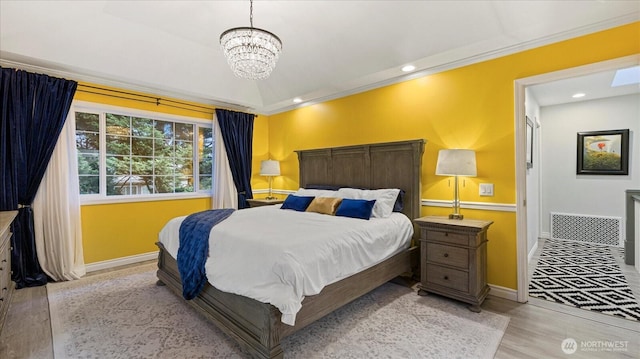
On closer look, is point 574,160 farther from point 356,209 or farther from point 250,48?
point 250,48

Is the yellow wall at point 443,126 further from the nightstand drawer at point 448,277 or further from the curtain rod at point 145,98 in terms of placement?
the nightstand drawer at point 448,277

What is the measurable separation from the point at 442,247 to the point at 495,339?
34.1 inches

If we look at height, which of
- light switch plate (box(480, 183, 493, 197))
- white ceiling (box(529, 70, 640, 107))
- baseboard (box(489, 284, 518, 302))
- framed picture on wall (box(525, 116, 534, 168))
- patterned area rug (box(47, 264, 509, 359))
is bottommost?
patterned area rug (box(47, 264, 509, 359))

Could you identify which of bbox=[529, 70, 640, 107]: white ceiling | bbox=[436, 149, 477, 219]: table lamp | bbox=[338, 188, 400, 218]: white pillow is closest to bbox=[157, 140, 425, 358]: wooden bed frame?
bbox=[338, 188, 400, 218]: white pillow

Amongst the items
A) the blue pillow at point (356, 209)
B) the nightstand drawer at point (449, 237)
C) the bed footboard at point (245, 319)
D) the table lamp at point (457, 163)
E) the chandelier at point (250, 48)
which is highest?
the chandelier at point (250, 48)

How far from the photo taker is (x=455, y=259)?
2.73 meters

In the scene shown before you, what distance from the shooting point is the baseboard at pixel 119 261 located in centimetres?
374

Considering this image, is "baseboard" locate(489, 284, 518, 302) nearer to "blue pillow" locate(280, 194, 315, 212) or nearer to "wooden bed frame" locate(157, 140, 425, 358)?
"wooden bed frame" locate(157, 140, 425, 358)

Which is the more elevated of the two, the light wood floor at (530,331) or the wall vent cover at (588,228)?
the wall vent cover at (588,228)

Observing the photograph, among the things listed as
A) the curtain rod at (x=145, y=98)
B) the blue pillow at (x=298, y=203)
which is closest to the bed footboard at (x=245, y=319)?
the blue pillow at (x=298, y=203)

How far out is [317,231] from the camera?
2.44 metres

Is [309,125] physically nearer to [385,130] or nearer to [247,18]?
[385,130]

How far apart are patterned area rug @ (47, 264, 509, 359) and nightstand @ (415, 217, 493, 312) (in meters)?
0.14

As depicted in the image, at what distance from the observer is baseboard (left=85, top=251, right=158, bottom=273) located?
374cm
